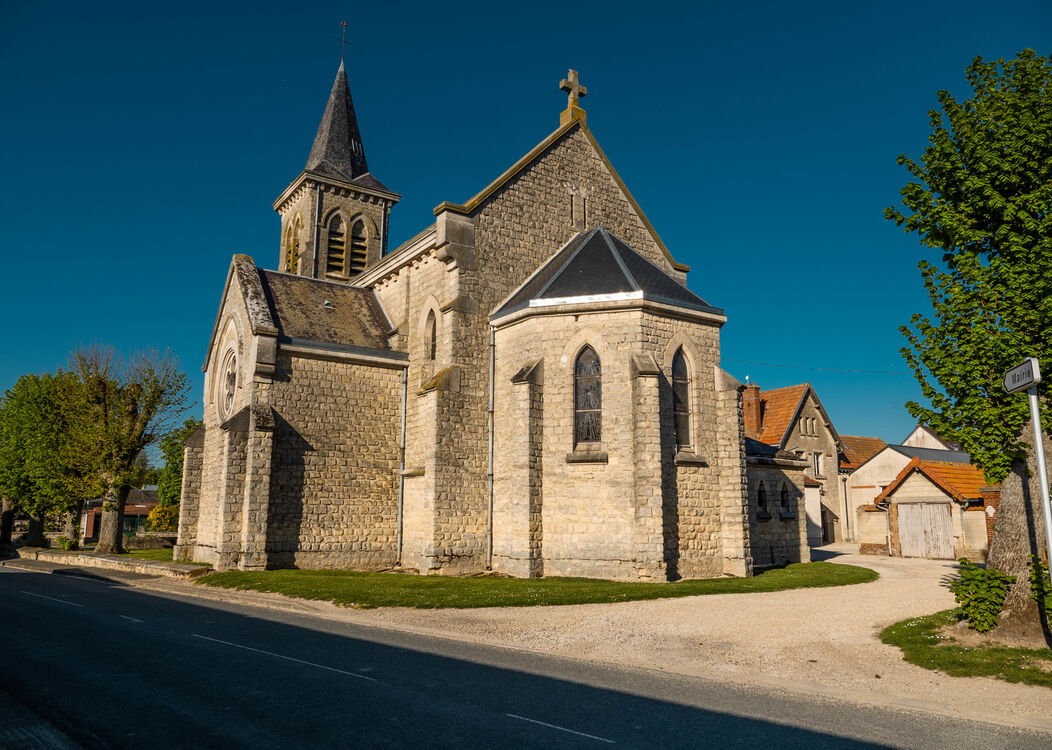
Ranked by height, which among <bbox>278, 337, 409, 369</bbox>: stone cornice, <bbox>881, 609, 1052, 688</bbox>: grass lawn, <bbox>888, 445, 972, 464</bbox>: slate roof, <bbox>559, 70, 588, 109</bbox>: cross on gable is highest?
<bbox>559, 70, 588, 109</bbox>: cross on gable

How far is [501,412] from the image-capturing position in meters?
20.6

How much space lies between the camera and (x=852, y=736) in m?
6.16

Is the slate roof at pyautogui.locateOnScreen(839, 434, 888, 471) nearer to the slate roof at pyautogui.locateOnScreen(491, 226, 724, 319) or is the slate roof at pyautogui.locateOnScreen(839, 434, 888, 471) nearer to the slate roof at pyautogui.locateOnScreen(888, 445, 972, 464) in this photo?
the slate roof at pyautogui.locateOnScreen(888, 445, 972, 464)

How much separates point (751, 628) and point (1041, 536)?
4756 millimetres

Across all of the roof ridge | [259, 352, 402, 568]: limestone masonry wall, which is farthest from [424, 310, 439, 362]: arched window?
the roof ridge

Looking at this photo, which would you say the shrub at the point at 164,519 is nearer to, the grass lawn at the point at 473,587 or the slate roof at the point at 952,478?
the grass lawn at the point at 473,587

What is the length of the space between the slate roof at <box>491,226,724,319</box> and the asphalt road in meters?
11.4

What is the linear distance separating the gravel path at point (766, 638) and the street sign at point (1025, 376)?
3264 millimetres

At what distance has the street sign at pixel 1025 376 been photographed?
682 centimetres

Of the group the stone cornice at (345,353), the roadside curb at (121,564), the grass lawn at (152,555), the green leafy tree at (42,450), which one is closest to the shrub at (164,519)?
the green leafy tree at (42,450)

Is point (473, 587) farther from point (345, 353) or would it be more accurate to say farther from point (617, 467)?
point (345, 353)

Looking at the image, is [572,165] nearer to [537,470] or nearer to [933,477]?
[537,470]

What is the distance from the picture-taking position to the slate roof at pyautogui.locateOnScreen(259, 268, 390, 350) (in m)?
22.7

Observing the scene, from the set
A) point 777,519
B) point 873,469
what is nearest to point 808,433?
point 873,469
